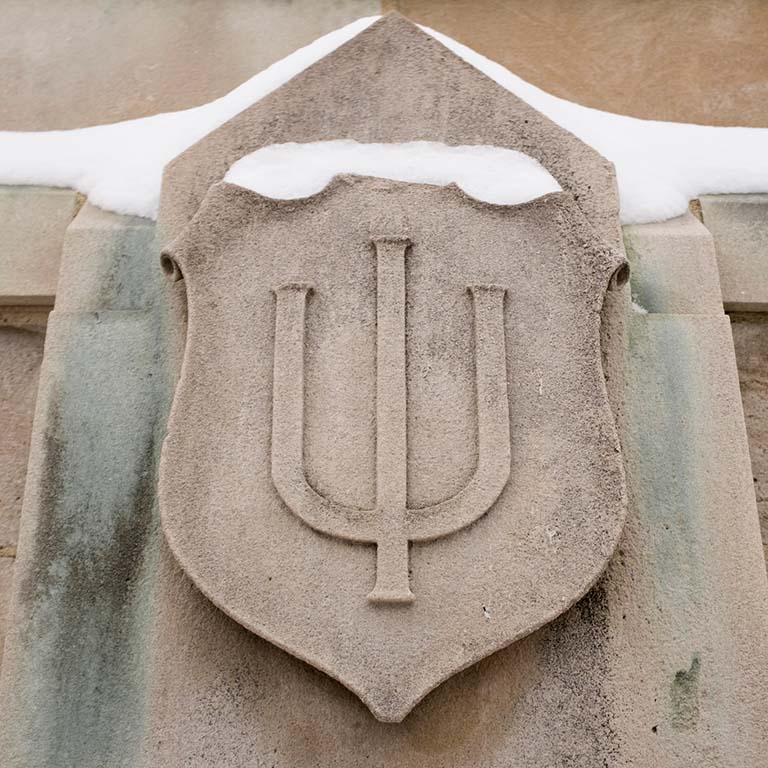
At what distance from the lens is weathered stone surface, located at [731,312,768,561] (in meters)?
2.17

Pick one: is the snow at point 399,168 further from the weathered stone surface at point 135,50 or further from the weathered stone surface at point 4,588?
the weathered stone surface at point 4,588

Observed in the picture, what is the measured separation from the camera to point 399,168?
2059 millimetres

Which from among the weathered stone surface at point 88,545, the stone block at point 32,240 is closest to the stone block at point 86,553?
the weathered stone surface at point 88,545

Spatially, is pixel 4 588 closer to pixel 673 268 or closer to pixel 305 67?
pixel 305 67

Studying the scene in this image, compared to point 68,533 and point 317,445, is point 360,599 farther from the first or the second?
point 68,533

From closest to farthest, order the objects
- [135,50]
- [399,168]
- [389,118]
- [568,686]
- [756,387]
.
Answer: [568,686], [399,168], [389,118], [756,387], [135,50]

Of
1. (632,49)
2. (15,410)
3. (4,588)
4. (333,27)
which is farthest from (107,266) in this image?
(632,49)

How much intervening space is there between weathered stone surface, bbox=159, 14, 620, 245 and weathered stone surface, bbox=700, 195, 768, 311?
41cm

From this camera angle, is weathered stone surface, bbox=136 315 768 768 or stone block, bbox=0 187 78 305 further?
stone block, bbox=0 187 78 305

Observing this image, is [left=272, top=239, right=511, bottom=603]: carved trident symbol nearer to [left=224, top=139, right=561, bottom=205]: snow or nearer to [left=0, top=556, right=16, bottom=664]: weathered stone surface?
[left=224, top=139, right=561, bottom=205]: snow

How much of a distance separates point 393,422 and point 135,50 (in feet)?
5.73

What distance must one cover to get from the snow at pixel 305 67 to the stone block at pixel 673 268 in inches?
2.6

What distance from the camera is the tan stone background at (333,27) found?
2705 millimetres

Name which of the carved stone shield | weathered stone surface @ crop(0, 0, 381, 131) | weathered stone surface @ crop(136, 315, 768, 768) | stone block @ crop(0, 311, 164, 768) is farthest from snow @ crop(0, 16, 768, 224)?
weathered stone surface @ crop(136, 315, 768, 768)
